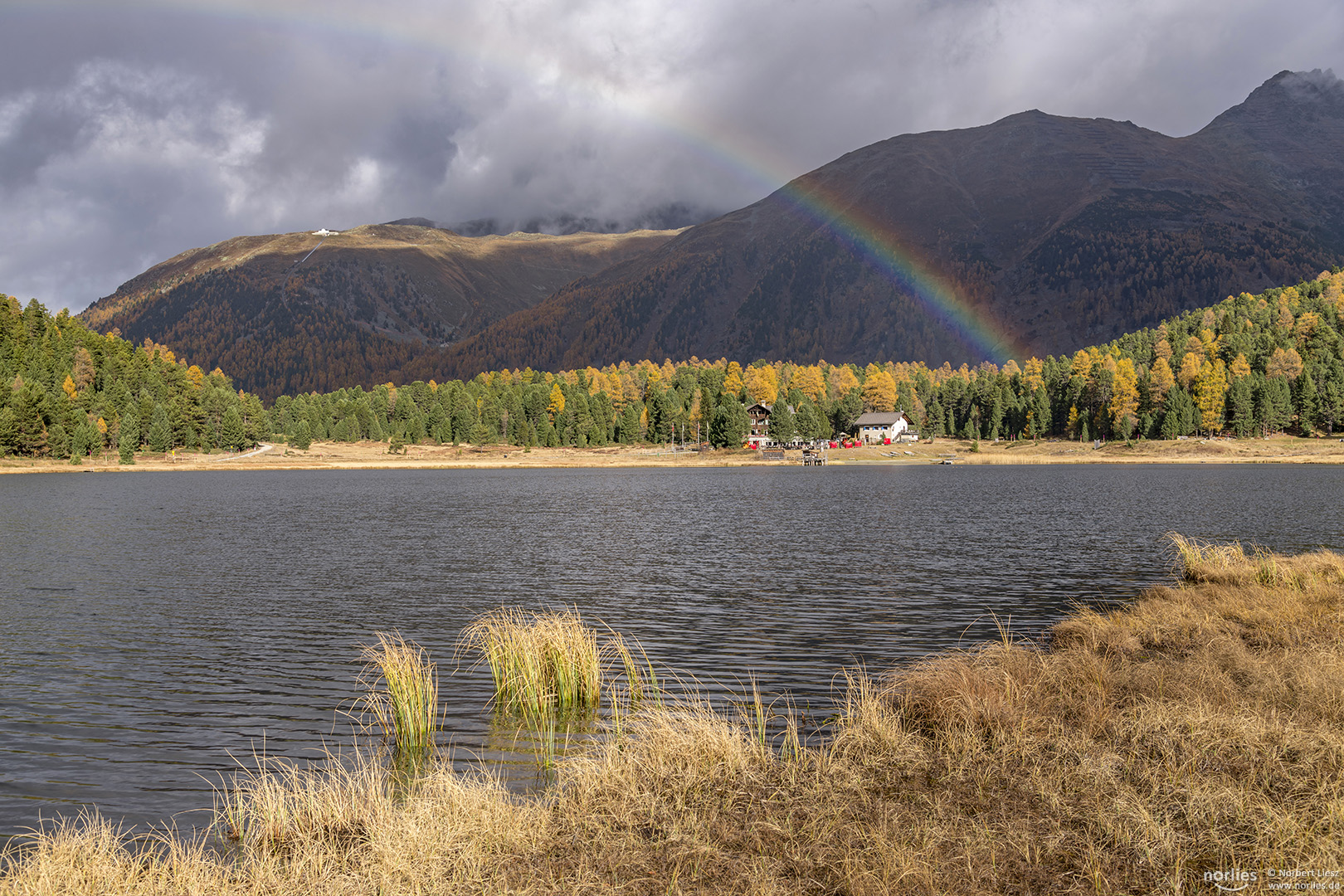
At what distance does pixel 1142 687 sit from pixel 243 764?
667 inches

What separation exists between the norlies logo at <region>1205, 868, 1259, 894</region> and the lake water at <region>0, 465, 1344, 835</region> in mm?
10401

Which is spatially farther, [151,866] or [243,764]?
[243,764]

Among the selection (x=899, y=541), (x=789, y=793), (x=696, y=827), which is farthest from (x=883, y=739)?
(x=899, y=541)

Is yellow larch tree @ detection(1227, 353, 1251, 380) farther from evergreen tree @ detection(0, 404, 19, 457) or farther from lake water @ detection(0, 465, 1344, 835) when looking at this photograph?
evergreen tree @ detection(0, 404, 19, 457)

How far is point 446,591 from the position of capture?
36.0 m

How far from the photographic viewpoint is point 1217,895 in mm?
8617

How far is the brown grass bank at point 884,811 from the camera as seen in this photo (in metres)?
9.31

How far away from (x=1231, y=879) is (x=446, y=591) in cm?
3135

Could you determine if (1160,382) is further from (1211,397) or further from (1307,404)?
(1307,404)

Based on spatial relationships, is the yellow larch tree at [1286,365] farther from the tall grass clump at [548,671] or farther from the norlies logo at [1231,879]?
the norlies logo at [1231,879]

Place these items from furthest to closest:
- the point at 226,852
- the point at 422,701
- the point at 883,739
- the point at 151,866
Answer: the point at 422,701 < the point at 883,739 < the point at 226,852 < the point at 151,866

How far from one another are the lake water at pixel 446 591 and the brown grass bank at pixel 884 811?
397 cm

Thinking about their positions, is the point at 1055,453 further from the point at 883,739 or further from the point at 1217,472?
the point at 883,739

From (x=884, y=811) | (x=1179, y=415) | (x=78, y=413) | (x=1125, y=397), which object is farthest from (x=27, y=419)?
(x=1179, y=415)
